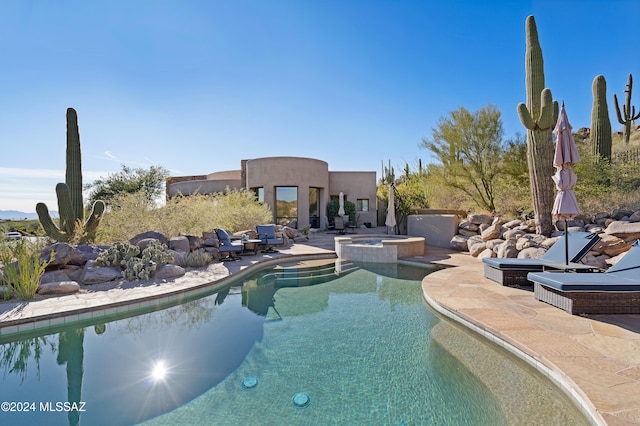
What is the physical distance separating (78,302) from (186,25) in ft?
26.4

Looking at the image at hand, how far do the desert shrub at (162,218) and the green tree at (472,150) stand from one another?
347 inches

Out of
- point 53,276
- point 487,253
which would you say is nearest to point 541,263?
point 487,253

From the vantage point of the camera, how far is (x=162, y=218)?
962 cm

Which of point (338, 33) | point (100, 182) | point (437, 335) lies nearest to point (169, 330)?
point (437, 335)

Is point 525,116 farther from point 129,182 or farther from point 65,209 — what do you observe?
point 129,182

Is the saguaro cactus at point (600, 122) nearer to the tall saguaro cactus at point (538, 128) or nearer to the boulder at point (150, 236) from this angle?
the tall saguaro cactus at point (538, 128)

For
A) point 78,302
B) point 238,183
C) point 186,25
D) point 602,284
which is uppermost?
point 186,25

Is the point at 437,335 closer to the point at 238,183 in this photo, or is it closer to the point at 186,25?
the point at 186,25

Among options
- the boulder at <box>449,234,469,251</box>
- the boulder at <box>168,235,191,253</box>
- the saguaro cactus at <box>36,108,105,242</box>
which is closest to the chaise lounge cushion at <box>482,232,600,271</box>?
the boulder at <box>449,234,469,251</box>

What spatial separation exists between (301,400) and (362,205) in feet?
54.1

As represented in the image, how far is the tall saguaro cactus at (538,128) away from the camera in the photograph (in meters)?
8.00

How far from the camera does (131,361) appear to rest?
3.50 m

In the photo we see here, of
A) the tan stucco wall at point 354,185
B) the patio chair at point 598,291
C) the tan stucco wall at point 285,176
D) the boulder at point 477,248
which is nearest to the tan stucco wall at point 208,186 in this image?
the tan stucco wall at point 285,176

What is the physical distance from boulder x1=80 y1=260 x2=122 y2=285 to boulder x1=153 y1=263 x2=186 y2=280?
751mm
